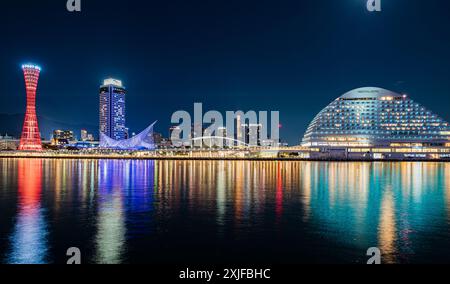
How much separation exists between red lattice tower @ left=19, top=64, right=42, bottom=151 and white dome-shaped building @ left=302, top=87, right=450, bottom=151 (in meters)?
64.3

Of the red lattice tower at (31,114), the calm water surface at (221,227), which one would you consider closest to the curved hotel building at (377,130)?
the red lattice tower at (31,114)

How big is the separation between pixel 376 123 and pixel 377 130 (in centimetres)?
160

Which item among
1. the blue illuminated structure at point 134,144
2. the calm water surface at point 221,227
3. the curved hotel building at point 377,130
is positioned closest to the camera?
the calm water surface at point 221,227

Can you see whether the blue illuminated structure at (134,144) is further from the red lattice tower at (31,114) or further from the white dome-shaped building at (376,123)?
the white dome-shaped building at (376,123)

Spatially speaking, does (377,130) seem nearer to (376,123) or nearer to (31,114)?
(376,123)

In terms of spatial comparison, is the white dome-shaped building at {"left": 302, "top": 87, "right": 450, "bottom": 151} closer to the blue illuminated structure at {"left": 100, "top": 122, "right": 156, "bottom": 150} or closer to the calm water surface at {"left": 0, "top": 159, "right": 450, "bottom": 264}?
the blue illuminated structure at {"left": 100, "top": 122, "right": 156, "bottom": 150}

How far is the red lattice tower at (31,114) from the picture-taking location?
92419 millimetres

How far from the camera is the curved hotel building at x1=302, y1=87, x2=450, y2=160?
288 feet

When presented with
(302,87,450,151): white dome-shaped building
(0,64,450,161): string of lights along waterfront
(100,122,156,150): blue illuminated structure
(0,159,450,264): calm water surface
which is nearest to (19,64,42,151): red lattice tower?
(0,64,450,161): string of lights along waterfront

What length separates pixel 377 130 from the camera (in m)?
91.2

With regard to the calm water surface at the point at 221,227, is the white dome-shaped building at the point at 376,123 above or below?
above

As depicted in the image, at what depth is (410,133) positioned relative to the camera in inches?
3514
